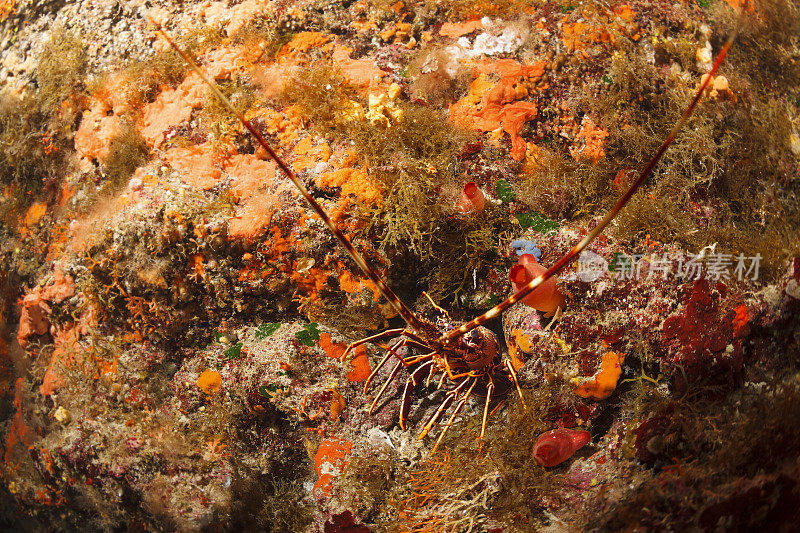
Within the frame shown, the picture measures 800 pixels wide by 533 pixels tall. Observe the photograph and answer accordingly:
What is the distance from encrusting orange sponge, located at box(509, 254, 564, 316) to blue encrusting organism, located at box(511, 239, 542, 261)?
9 cm

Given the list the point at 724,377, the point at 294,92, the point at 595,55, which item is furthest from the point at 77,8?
the point at 724,377

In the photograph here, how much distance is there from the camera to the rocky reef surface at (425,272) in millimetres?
2520

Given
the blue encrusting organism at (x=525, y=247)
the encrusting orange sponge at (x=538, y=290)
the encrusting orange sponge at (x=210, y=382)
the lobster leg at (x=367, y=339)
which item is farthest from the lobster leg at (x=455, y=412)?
the encrusting orange sponge at (x=210, y=382)

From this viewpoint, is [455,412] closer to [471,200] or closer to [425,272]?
[425,272]

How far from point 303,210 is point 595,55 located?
2309mm

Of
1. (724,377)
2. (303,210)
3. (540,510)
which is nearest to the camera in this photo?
(724,377)

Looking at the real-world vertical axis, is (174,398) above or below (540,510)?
above

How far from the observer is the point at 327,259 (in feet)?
9.44

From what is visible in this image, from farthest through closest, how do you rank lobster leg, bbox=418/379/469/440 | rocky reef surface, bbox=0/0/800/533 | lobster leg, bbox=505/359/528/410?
1. lobster leg, bbox=418/379/469/440
2. lobster leg, bbox=505/359/528/410
3. rocky reef surface, bbox=0/0/800/533

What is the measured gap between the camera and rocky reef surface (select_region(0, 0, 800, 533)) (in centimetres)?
252

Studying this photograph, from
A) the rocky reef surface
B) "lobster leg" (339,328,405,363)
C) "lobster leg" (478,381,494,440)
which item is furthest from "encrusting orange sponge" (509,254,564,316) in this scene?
"lobster leg" (339,328,405,363)

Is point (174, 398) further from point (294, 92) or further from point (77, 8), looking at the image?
point (77, 8)

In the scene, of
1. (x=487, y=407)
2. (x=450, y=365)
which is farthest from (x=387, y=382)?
(x=487, y=407)

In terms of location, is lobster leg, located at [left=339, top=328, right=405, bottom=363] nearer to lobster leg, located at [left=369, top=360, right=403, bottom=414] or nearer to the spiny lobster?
the spiny lobster
